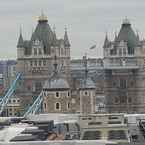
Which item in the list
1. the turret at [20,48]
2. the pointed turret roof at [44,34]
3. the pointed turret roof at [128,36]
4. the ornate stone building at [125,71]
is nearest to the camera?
the ornate stone building at [125,71]

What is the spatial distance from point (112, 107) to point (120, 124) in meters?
89.3

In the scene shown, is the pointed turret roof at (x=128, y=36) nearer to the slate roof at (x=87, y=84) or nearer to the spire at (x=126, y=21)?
the spire at (x=126, y=21)

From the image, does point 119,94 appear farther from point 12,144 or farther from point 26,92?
point 12,144

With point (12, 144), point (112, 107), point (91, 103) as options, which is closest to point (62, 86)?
point (91, 103)

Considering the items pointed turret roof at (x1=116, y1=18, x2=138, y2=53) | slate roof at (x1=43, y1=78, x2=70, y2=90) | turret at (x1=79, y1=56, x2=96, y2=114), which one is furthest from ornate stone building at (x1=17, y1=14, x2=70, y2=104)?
slate roof at (x1=43, y1=78, x2=70, y2=90)

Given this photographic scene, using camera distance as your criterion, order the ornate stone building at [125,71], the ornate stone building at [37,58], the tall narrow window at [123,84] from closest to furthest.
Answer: the ornate stone building at [125,71]
the tall narrow window at [123,84]
the ornate stone building at [37,58]

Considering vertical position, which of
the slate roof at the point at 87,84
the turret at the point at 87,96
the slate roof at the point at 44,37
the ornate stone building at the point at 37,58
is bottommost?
the turret at the point at 87,96

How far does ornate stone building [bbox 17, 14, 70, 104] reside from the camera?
4451 inches

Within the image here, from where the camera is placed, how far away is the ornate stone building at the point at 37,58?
371 ft

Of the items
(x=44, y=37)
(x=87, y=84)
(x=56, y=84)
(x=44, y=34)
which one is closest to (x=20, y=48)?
(x=44, y=37)

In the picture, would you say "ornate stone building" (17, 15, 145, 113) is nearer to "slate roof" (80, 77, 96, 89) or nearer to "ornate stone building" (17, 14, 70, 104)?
"ornate stone building" (17, 14, 70, 104)

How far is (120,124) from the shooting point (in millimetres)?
21094

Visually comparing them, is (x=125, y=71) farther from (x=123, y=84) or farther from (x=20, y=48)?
(x=20, y=48)

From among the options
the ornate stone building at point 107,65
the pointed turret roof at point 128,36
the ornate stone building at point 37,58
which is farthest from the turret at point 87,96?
the pointed turret roof at point 128,36
